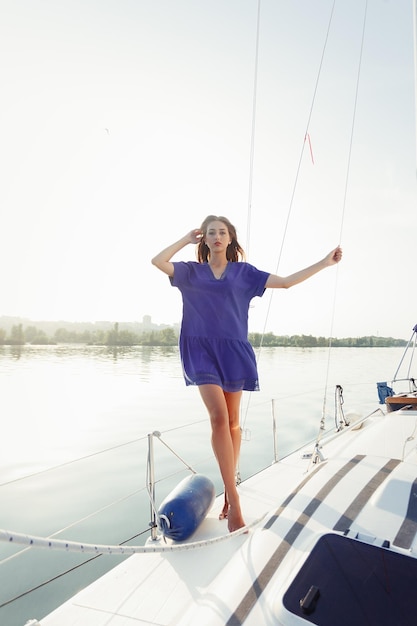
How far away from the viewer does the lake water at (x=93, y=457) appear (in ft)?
9.96

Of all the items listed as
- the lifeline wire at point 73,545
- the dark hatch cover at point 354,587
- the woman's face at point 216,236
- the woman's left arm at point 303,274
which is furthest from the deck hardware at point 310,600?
the woman's face at point 216,236

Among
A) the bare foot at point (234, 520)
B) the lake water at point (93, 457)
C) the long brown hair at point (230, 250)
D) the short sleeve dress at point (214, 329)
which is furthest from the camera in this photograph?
the lake water at point (93, 457)

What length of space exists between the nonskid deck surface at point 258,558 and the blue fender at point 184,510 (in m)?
0.08

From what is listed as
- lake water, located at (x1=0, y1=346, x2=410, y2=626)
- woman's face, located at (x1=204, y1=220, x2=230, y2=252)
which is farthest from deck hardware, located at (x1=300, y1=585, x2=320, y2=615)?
woman's face, located at (x1=204, y1=220, x2=230, y2=252)

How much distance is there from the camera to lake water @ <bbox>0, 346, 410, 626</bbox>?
3037 millimetres

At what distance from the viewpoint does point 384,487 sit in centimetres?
153

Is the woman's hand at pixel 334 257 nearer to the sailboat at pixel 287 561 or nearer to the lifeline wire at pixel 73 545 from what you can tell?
Answer: the sailboat at pixel 287 561

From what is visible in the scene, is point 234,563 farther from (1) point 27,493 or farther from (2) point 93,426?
(2) point 93,426

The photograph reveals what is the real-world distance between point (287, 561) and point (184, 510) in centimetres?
A: 98

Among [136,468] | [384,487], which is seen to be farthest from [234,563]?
[136,468]

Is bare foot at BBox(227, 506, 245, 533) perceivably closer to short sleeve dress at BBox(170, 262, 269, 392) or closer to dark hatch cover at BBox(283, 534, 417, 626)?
short sleeve dress at BBox(170, 262, 269, 392)

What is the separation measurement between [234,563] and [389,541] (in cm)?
46

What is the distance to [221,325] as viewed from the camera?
6.86ft

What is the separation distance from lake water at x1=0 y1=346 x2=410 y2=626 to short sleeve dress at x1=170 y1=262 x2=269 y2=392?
1.85 ft
